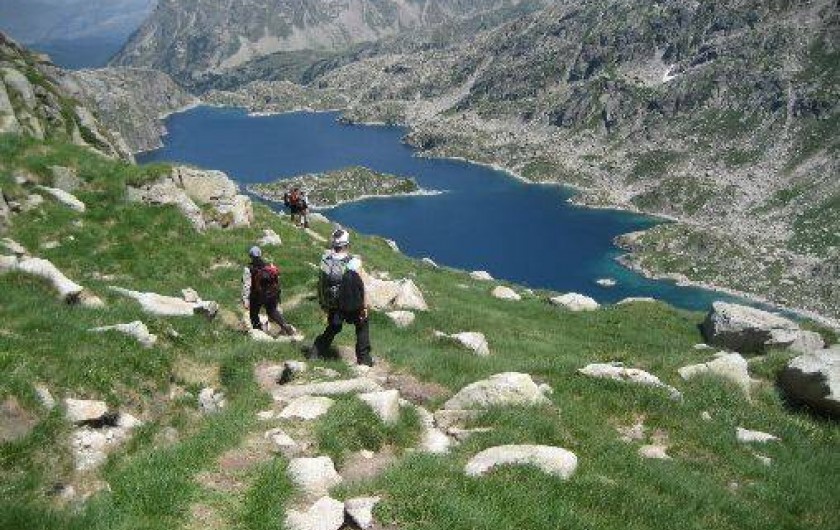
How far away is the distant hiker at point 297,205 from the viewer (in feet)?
167

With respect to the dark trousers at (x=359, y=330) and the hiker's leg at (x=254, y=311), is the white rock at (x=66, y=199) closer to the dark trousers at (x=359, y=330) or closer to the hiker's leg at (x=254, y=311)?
the hiker's leg at (x=254, y=311)

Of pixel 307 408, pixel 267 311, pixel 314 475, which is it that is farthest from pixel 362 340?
pixel 314 475

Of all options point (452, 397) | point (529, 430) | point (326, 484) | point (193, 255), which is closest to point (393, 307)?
point (193, 255)

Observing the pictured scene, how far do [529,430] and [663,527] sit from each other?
3.68m

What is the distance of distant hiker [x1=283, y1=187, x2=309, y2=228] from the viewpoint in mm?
51031

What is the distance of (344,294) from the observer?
21.3m

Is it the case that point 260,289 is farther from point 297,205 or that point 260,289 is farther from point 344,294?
point 297,205

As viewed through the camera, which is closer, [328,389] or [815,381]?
[328,389]

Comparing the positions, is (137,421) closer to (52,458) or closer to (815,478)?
(52,458)

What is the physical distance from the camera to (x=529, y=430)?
52.5 ft

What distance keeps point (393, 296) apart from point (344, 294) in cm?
1205

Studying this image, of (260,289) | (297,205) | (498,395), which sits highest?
(498,395)

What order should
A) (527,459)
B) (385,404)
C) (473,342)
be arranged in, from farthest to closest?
1. (473,342)
2. (385,404)
3. (527,459)

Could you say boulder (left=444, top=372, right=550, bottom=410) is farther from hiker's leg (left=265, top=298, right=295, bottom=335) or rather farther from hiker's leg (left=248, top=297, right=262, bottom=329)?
hiker's leg (left=248, top=297, right=262, bottom=329)
